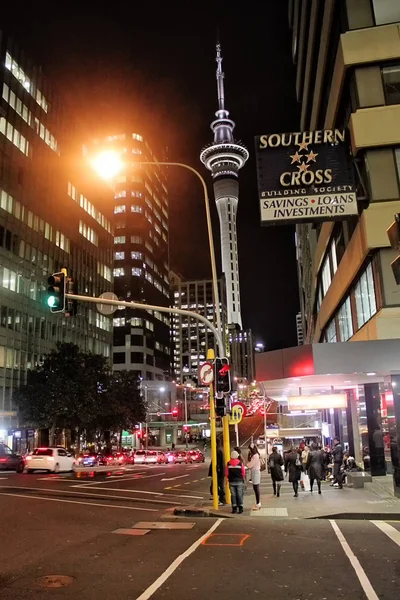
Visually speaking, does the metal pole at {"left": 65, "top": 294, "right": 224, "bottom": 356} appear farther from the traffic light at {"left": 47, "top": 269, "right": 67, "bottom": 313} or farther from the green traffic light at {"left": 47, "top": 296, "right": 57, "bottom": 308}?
the green traffic light at {"left": 47, "top": 296, "right": 57, "bottom": 308}

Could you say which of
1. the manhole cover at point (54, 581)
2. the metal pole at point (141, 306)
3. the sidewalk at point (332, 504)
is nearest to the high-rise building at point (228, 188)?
the sidewalk at point (332, 504)

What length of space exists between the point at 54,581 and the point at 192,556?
265 cm

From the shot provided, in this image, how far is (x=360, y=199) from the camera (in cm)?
1795

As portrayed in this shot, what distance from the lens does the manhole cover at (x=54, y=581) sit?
7.54m

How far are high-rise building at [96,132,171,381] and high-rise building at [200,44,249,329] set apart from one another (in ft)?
138

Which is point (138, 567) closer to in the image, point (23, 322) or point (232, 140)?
point (23, 322)

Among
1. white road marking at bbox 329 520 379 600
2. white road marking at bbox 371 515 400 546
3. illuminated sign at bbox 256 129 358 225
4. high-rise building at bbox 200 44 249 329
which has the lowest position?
white road marking at bbox 371 515 400 546

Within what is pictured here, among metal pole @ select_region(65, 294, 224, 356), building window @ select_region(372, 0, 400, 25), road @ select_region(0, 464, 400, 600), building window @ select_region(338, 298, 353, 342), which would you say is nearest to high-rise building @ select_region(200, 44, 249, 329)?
building window @ select_region(338, 298, 353, 342)

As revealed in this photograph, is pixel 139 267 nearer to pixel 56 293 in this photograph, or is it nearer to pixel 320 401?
pixel 320 401

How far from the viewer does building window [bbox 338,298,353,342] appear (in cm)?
2471

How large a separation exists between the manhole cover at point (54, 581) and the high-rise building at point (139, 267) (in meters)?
104

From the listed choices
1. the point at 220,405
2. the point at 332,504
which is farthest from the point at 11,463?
the point at 332,504

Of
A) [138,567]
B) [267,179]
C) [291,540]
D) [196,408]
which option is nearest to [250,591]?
[138,567]

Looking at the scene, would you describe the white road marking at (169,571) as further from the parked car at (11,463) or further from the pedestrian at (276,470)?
the parked car at (11,463)
